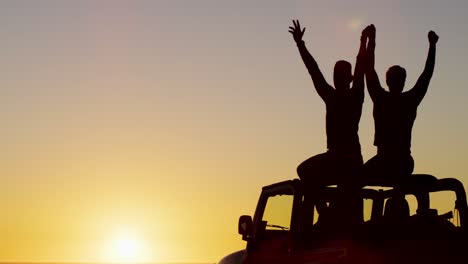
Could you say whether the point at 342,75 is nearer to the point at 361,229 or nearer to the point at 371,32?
the point at 371,32

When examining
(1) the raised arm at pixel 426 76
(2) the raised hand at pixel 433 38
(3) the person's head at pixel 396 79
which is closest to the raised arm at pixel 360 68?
(3) the person's head at pixel 396 79

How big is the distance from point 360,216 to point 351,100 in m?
1.25

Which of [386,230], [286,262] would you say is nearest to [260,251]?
[286,262]

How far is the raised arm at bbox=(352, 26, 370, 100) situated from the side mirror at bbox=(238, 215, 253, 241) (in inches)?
71.9

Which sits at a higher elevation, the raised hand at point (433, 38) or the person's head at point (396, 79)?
the raised hand at point (433, 38)

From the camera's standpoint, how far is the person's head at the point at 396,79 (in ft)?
29.6

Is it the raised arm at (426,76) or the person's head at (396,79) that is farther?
the raised arm at (426,76)

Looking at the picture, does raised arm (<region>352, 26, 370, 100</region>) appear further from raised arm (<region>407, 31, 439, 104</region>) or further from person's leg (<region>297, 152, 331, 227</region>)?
person's leg (<region>297, 152, 331, 227</region>)

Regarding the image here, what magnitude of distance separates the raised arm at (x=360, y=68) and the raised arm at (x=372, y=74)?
0.16 ft

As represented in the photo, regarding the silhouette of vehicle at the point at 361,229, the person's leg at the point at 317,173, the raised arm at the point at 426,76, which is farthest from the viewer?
the raised arm at the point at 426,76

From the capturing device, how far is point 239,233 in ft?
31.0

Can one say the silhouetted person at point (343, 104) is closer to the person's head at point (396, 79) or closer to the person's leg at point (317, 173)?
the person's leg at point (317, 173)

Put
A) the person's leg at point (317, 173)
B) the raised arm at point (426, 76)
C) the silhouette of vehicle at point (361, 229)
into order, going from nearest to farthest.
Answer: the silhouette of vehicle at point (361, 229)
the person's leg at point (317, 173)
the raised arm at point (426, 76)

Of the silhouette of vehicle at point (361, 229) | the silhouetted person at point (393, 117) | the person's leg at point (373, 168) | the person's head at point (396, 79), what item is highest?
the person's head at point (396, 79)
